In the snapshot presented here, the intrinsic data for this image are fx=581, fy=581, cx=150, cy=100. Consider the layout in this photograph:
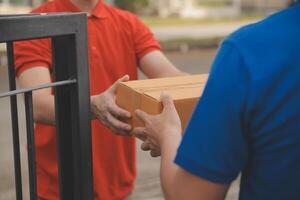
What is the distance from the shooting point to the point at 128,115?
167 centimetres

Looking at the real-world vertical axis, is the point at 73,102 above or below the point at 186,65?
above

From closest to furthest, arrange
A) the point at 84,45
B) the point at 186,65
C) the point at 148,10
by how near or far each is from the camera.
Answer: the point at 84,45 → the point at 186,65 → the point at 148,10

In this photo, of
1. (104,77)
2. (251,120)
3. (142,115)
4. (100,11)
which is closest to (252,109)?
(251,120)

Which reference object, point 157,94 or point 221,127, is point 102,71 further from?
point 221,127

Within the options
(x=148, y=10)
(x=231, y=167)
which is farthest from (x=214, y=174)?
(x=148, y=10)

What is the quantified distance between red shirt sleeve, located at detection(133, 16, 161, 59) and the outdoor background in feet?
1.69

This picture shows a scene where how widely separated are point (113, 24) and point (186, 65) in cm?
957

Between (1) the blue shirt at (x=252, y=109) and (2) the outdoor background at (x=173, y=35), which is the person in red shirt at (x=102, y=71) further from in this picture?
(1) the blue shirt at (x=252, y=109)

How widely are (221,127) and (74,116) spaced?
25.1 inches

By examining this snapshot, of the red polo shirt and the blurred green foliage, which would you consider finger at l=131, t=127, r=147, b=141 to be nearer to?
the red polo shirt

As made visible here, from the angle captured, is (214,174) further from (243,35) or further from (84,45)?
(84,45)

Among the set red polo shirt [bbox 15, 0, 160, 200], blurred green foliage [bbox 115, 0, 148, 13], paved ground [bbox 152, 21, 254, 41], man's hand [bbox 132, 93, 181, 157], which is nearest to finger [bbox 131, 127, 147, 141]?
man's hand [bbox 132, 93, 181, 157]

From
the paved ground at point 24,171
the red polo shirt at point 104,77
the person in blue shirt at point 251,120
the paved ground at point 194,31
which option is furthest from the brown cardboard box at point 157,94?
the paved ground at point 194,31

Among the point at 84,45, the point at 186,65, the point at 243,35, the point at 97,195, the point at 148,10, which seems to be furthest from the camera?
the point at 148,10
